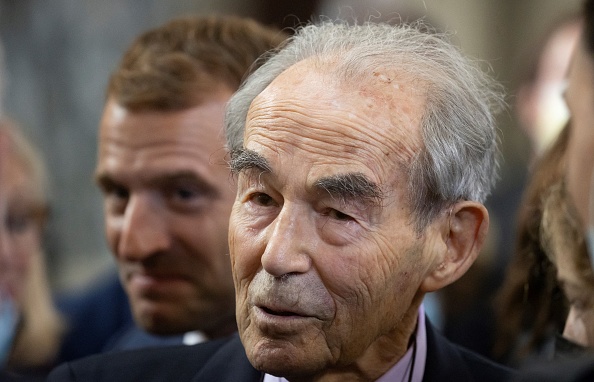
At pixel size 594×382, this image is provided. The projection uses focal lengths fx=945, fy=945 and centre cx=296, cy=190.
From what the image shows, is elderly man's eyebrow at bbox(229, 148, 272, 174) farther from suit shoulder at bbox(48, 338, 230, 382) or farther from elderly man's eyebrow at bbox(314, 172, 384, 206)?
suit shoulder at bbox(48, 338, 230, 382)

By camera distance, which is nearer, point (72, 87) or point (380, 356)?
point (380, 356)

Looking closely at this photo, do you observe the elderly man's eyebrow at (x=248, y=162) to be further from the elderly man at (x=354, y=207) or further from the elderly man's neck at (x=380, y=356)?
the elderly man's neck at (x=380, y=356)

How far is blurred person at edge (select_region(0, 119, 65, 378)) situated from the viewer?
417cm

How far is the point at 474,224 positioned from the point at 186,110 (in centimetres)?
123

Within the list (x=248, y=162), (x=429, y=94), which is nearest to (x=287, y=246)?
(x=248, y=162)

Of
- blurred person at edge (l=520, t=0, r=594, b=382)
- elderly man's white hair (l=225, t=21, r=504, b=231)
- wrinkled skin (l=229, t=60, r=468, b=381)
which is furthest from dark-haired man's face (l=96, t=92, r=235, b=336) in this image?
blurred person at edge (l=520, t=0, r=594, b=382)

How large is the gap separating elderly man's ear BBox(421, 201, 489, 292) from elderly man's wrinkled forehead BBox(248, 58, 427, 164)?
0.25 meters

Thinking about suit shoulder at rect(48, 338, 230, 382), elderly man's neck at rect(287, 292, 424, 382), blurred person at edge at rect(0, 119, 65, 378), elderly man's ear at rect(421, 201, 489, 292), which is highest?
elderly man's ear at rect(421, 201, 489, 292)

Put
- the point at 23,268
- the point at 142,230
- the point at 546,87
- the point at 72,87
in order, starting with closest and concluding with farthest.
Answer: the point at 142,230 → the point at 23,268 → the point at 546,87 → the point at 72,87

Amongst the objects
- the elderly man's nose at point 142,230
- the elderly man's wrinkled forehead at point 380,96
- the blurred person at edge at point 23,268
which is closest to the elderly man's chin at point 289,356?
the elderly man's wrinkled forehead at point 380,96

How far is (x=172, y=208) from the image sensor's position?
330cm

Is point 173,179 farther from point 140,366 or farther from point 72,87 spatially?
point 72,87

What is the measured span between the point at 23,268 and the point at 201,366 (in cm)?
216

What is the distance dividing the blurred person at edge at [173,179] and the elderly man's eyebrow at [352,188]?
1021 mm
